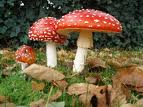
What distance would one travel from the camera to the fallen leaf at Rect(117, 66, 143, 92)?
3.47 metres

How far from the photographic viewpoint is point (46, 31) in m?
4.00

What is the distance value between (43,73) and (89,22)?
56cm

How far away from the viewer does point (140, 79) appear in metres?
3.48

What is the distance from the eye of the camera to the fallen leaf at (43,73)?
3.57 metres

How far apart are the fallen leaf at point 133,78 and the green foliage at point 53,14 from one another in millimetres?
3987

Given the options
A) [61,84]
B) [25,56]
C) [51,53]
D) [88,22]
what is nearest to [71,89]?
[61,84]

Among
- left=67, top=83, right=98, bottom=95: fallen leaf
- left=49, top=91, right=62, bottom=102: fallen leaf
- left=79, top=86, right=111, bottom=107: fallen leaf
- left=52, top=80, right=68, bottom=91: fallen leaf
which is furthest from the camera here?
left=52, top=80, right=68, bottom=91: fallen leaf

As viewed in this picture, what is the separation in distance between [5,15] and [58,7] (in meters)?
0.93

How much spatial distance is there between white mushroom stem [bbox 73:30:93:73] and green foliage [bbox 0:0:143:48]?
3278 mm

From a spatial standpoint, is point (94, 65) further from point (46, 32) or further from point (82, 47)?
point (46, 32)

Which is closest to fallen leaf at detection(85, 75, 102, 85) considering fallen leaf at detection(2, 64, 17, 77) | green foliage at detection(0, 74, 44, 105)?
green foliage at detection(0, 74, 44, 105)

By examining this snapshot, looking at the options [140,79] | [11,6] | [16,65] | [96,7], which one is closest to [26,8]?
[11,6]

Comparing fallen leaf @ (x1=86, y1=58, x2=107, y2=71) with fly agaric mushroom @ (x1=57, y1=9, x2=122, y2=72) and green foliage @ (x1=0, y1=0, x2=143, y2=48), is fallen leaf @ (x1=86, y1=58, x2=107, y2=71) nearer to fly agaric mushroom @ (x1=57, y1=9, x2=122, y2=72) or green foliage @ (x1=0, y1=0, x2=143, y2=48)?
fly agaric mushroom @ (x1=57, y1=9, x2=122, y2=72)

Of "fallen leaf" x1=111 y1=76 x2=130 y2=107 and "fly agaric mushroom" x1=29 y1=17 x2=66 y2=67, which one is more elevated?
"fly agaric mushroom" x1=29 y1=17 x2=66 y2=67
